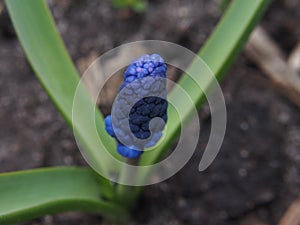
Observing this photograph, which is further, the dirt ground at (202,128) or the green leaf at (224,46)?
the dirt ground at (202,128)

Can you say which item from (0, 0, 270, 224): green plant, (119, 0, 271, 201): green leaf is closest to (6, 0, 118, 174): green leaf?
(0, 0, 270, 224): green plant

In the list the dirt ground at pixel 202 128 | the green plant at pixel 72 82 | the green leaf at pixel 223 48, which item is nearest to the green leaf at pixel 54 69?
the green plant at pixel 72 82

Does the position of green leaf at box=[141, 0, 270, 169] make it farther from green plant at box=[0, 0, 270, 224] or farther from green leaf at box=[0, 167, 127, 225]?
green leaf at box=[0, 167, 127, 225]

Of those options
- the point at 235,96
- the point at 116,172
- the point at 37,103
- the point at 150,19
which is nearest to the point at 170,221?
the point at 116,172

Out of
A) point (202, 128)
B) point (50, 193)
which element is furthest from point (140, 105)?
point (202, 128)

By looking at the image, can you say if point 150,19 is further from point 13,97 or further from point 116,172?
point 116,172

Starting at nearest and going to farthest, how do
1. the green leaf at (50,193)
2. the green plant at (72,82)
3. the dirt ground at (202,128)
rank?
the green leaf at (50,193), the green plant at (72,82), the dirt ground at (202,128)

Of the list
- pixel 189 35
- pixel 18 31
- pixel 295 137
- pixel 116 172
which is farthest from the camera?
pixel 189 35

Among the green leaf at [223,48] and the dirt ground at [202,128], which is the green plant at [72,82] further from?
the dirt ground at [202,128]
